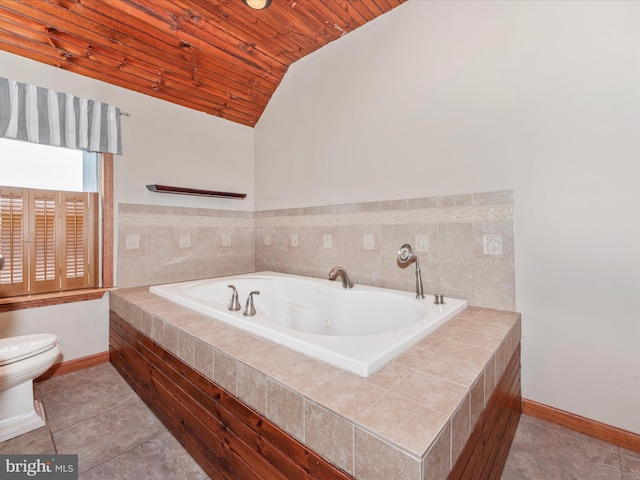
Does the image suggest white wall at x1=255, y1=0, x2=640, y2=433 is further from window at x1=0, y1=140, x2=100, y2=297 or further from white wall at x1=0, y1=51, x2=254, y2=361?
window at x1=0, y1=140, x2=100, y2=297

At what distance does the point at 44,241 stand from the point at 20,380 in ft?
3.29

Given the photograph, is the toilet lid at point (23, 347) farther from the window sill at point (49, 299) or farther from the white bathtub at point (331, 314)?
the white bathtub at point (331, 314)

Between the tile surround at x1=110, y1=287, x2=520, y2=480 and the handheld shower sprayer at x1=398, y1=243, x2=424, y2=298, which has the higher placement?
the handheld shower sprayer at x1=398, y1=243, x2=424, y2=298

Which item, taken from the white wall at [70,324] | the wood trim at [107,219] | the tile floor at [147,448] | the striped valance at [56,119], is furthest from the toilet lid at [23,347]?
the striped valance at [56,119]

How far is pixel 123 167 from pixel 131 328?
132cm

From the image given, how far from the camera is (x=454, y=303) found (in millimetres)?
1746

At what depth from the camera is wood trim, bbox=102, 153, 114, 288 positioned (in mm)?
2348

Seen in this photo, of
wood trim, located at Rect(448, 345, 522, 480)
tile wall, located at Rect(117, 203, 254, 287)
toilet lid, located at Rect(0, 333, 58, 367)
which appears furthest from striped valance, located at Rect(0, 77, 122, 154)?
wood trim, located at Rect(448, 345, 522, 480)

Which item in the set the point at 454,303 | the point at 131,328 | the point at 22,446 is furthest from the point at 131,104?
the point at 454,303

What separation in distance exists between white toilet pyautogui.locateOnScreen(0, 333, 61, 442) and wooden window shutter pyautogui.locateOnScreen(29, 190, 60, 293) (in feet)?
2.06

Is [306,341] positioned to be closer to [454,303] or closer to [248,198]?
[454,303]

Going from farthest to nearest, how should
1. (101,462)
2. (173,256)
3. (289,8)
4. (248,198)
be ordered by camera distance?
(248,198), (173,256), (289,8), (101,462)

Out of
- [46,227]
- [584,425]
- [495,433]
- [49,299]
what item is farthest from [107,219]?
[584,425]

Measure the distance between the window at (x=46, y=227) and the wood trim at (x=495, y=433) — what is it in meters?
2.65
